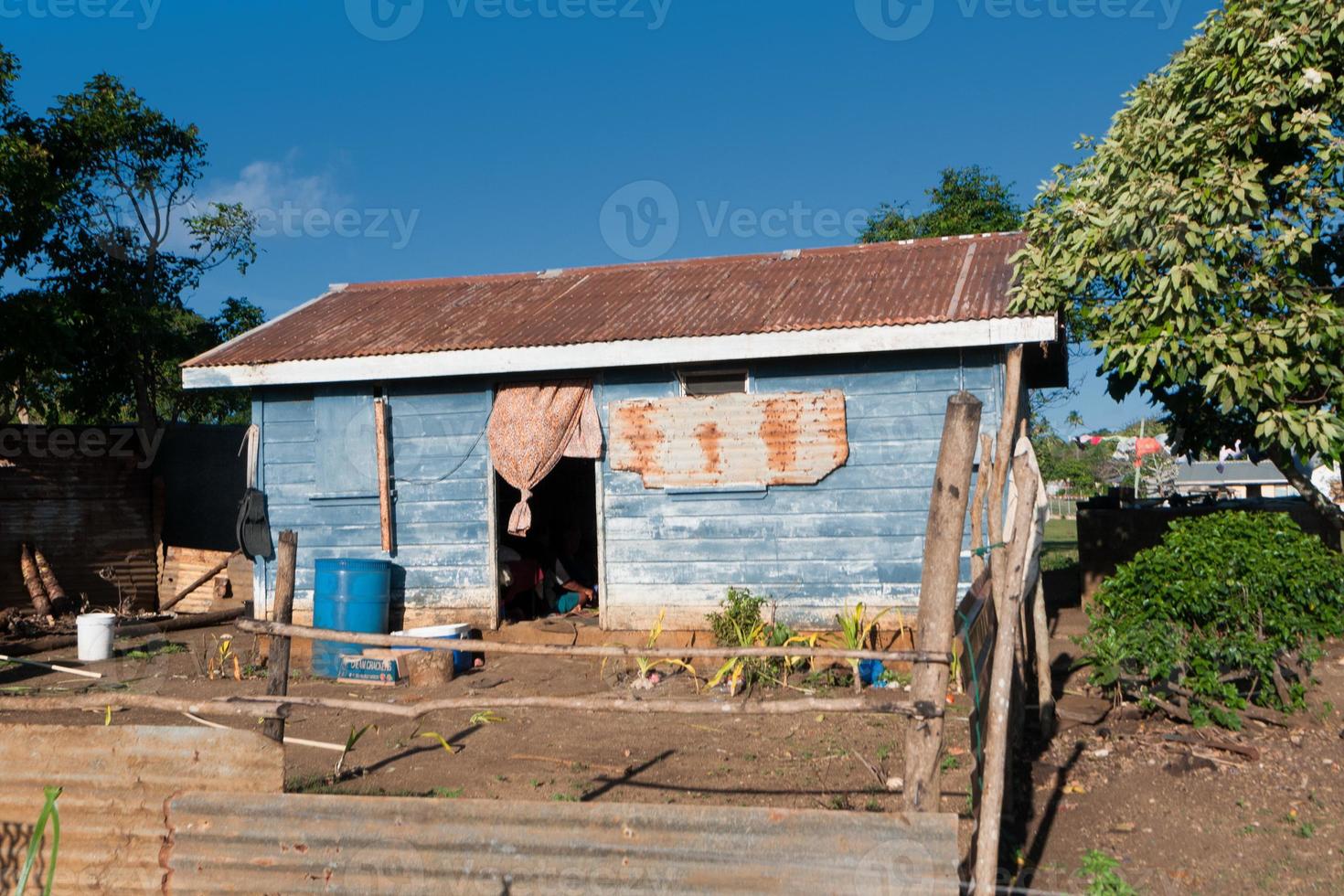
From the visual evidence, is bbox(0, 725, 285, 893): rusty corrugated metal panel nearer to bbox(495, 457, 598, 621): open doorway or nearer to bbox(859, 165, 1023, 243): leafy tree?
bbox(495, 457, 598, 621): open doorway

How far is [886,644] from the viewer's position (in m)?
8.75

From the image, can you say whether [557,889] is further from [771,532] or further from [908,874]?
[771,532]

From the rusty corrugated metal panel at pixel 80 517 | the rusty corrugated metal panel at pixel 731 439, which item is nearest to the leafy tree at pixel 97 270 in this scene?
the rusty corrugated metal panel at pixel 80 517

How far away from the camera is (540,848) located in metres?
3.37

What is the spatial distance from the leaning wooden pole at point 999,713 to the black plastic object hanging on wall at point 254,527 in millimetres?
7818

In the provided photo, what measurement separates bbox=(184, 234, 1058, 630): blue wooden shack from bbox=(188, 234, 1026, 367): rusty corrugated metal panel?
4cm

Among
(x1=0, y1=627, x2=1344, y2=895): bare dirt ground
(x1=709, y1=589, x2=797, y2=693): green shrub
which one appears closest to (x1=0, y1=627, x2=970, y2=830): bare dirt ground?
(x1=0, y1=627, x2=1344, y2=895): bare dirt ground

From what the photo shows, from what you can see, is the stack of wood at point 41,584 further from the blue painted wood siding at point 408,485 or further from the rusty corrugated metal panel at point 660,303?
the blue painted wood siding at point 408,485

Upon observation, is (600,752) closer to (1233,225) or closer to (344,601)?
(344,601)

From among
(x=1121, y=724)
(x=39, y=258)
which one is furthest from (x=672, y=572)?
(x=39, y=258)

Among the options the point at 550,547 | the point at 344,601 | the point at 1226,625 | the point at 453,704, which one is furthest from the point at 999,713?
the point at 550,547

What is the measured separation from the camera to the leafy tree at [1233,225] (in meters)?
7.12

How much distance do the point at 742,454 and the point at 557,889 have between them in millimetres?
6019

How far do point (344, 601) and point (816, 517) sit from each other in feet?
13.9
